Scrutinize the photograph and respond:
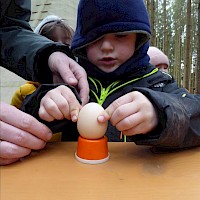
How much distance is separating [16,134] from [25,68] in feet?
1.18

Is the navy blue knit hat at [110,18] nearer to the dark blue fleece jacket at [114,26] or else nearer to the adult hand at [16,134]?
the dark blue fleece jacket at [114,26]

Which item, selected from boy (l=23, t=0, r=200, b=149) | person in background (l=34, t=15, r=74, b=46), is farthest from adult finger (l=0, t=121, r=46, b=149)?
person in background (l=34, t=15, r=74, b=46)

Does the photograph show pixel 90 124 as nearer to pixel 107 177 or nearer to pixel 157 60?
pixel 107 177

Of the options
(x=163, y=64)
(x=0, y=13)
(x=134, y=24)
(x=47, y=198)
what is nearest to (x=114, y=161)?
(x=47, y=198)

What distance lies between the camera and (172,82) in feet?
2.82

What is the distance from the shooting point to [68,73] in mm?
656

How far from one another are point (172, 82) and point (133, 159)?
44 cm

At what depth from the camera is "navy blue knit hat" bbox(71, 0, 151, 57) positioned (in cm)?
82

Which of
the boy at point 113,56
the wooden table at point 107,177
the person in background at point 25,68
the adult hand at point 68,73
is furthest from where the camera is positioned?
the boy at point 113,56

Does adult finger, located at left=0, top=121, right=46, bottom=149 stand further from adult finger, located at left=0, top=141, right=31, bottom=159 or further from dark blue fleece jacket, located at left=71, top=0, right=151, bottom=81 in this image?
dark blue fleece jacket, located at left=71, top=0, right=151, bottom=81

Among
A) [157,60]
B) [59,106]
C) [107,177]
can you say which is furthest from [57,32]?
[107,177]

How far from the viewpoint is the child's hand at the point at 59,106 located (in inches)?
19.6

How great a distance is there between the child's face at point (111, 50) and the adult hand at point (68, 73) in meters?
0.15

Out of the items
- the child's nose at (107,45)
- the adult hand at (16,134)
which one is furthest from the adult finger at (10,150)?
the child's nose at (107,45)
